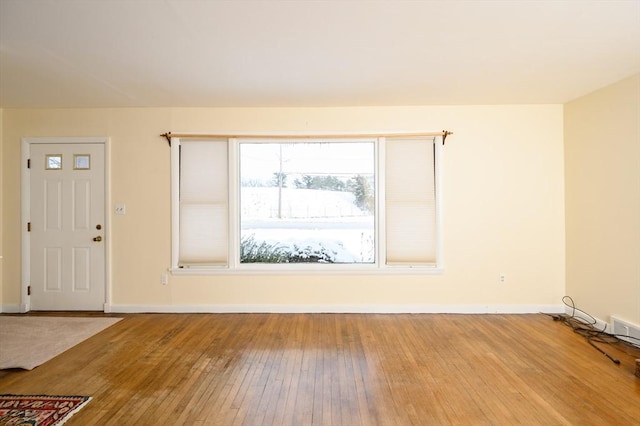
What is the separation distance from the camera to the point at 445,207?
4.23 metres

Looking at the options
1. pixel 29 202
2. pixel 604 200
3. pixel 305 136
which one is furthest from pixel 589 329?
pixel 29 202

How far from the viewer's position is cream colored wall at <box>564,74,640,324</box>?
3.27m

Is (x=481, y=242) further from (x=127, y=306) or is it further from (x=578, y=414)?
(x=127, y=306)

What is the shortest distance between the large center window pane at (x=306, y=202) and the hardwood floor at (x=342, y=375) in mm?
968

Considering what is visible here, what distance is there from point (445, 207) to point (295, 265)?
2.10 metres

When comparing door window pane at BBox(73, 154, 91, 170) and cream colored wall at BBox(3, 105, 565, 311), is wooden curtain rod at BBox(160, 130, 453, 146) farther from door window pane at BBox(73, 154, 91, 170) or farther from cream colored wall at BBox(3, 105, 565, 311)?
A: door window pane at BBox(73, 154, 91, 170)

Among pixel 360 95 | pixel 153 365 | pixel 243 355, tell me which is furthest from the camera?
pixel 360 95

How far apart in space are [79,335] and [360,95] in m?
4.09

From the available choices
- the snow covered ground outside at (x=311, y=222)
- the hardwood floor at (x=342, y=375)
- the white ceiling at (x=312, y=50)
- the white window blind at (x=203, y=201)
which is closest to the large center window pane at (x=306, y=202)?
the snow covered ground outside at (x=311, y=222)

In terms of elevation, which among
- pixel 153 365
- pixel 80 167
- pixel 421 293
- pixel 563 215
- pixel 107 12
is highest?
pixel 107 12

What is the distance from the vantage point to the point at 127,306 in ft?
14.0

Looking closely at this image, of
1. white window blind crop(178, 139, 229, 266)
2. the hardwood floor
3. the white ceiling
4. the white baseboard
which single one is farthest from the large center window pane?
the hardwood floor

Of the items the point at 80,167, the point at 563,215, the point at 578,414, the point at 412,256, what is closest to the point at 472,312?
the point at 412,256

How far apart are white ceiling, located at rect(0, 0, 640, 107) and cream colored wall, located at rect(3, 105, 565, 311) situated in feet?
1.05
